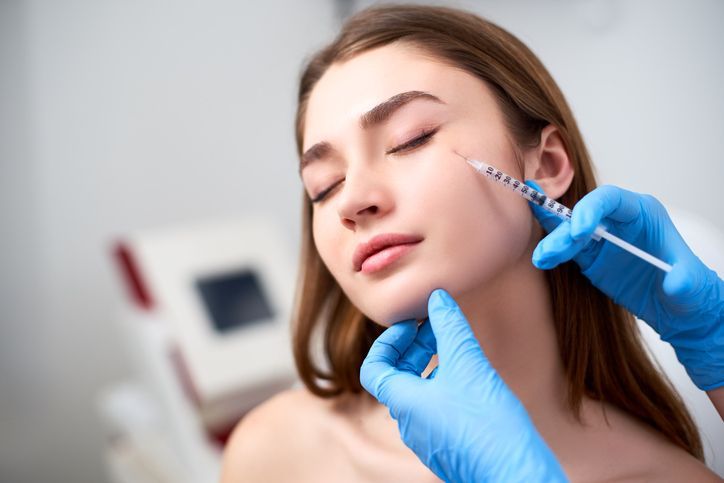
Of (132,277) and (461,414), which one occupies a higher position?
(461,414)

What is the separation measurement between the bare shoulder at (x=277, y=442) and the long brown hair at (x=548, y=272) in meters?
0.05

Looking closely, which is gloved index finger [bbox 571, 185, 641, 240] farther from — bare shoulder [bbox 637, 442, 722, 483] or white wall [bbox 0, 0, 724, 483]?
white wall [bbox 0, 0, 724, 483]

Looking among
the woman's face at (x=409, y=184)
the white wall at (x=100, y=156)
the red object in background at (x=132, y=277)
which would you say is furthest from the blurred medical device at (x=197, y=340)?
the woman's face at (x=409, y=184)

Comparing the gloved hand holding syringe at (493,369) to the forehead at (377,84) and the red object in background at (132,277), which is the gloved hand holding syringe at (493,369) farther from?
the red object in background at (132,277)

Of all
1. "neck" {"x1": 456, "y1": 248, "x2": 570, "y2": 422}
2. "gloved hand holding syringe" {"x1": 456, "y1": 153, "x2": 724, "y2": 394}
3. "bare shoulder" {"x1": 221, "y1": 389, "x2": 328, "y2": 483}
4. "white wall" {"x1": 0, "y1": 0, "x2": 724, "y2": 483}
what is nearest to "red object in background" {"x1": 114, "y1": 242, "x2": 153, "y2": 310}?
"white wall" {"x1": 0, "y1": 0, "x2": 724, "y2": 483}

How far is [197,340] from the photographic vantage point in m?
1.74

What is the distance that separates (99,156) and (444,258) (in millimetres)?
1869

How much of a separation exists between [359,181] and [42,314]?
1.96m

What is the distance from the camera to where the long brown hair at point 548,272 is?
927 millimetres

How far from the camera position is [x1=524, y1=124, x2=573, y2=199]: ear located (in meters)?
0.93

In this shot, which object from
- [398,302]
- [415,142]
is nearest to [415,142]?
[415,142]

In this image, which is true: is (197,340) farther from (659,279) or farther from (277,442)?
(659,279)

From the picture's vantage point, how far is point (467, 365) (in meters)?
0.75

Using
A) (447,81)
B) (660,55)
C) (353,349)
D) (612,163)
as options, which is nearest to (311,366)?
(353,349)
